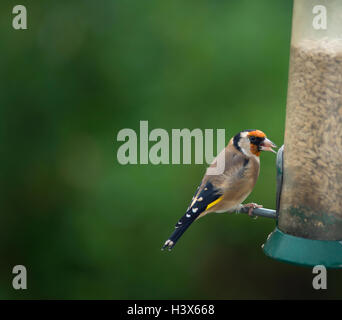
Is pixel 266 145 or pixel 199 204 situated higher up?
pixel 266 145

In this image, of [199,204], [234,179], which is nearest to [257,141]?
[234,179]

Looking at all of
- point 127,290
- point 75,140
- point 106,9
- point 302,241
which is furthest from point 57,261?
point 302,241

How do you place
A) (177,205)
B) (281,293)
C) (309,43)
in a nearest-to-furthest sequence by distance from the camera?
1. (309,43)
2. (177,205)
3. (281,293)

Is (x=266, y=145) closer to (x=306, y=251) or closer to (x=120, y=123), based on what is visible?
(x=306, y=251)

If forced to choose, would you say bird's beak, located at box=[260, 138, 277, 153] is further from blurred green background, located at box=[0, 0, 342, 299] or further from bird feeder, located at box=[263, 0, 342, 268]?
blurred green background, located at box=[0, 0, 342, 299]

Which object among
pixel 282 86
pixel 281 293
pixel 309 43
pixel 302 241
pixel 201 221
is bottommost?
pixel 281 293

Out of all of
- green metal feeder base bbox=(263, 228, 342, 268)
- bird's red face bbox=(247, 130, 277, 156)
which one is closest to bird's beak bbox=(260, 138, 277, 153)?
bird's red face bbox=(247, 130, 277, 156)

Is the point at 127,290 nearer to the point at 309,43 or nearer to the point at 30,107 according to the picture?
the point at 30,107
